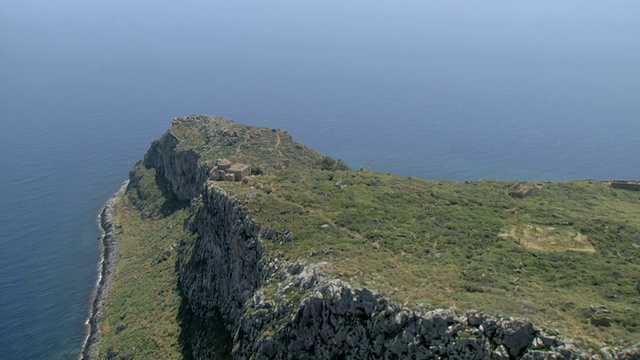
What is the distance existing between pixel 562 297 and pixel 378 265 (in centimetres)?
1219

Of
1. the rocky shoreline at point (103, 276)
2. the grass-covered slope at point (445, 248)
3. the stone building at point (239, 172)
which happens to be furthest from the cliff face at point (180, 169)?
the stone building at point (239, 172)

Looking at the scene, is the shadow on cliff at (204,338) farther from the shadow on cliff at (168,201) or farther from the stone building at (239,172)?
the shadow on cliff at (168,201)

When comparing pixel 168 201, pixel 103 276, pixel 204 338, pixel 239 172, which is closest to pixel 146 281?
pixel 103 276

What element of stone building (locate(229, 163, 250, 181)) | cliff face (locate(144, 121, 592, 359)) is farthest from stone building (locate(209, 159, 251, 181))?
cliff face (locate(144, 121, 592, 359))

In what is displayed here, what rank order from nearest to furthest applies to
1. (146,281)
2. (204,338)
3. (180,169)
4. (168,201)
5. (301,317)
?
(301,317) → (204,338) → (146,281) → (180,169) → (168,201)

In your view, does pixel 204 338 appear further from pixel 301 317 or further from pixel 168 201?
pixel 168 201

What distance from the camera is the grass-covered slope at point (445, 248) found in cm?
3294

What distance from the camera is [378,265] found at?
39500 millimetres

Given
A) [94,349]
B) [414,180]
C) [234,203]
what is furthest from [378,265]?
[94,349]

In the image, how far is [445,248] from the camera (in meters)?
43.3

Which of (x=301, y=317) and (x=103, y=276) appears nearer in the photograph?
(x=301, y=317)

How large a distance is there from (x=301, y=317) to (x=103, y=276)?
57413mm

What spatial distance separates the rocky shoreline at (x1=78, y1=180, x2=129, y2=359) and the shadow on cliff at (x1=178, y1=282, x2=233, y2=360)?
15828mm

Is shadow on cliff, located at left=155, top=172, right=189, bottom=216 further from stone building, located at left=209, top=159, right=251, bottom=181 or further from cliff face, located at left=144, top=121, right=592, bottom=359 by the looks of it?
cliff face, located at left=144, top=121, right=592, bottom=359
